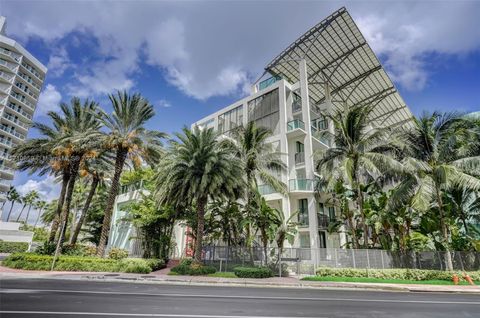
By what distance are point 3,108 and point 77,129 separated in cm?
5583

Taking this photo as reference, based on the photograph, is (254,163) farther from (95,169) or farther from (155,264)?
(95,169)

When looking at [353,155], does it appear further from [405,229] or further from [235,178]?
[235,178]

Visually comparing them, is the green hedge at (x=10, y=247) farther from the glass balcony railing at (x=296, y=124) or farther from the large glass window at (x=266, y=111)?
the glass balcony railing at (x=296, y=124)

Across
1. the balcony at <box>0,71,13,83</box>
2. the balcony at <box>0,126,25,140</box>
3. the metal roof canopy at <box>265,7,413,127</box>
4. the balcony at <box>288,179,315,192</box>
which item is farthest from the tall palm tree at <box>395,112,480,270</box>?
the balcony at <box>0,71,13,83</box>

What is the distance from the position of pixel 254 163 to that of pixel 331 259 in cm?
927

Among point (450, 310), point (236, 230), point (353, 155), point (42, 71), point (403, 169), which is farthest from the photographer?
point (42, 71)

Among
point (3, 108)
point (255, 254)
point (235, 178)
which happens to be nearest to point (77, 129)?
point (235, 178)

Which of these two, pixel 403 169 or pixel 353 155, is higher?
pixel 353 155

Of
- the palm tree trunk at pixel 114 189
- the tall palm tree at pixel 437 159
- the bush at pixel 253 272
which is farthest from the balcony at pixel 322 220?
the palm tree trunk at pixel 114 189

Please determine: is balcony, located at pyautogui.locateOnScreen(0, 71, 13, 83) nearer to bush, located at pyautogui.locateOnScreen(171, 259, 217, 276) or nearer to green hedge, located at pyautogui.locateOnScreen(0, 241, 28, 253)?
green hedge, located at pyautogui.locateOnScreen(0, 241, 28, 253)

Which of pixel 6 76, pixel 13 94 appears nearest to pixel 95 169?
pixel 13 94

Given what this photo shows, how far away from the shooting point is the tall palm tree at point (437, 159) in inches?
714

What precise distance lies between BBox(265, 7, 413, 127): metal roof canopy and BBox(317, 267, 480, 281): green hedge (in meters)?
20.0

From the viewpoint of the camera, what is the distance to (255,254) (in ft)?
67.1
